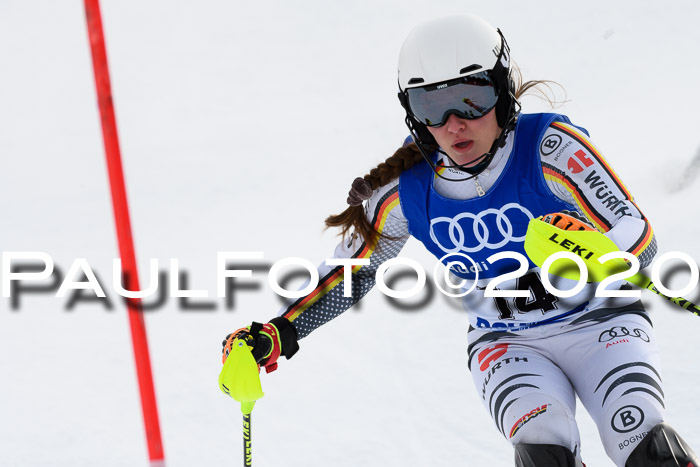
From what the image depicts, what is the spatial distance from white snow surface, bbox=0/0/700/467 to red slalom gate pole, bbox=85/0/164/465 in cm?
100

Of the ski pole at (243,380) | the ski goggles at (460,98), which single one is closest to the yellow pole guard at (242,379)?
the ski pole at (243,380)

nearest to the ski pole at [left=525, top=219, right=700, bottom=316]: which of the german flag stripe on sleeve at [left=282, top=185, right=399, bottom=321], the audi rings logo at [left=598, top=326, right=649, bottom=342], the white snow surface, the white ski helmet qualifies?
the audi rings logo at [left=598, top=326, right=649, bottom=342]

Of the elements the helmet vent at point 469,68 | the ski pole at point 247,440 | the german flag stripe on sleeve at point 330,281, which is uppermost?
the helmet vent at point 469,68

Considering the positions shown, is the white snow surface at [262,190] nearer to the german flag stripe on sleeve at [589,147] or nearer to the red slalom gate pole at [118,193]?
the german flag stripe on sleeve at [589,147]

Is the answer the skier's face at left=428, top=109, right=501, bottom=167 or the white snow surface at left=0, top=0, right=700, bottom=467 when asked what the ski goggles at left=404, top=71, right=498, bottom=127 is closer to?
the skier's face at left=428, top=109, right=501, bottom=167

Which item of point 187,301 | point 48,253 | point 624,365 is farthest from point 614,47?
point 624,365

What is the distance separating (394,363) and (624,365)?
79.7 inches

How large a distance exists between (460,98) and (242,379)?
3.51ft

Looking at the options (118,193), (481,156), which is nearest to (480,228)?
(481,156)

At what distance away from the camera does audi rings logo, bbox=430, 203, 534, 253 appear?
2.44 metres

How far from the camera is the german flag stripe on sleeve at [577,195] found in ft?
7.34

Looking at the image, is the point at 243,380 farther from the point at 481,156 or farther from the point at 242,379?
the point at 481,156

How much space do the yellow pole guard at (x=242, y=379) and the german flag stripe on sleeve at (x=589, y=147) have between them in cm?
119

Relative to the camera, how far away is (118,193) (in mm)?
2428
